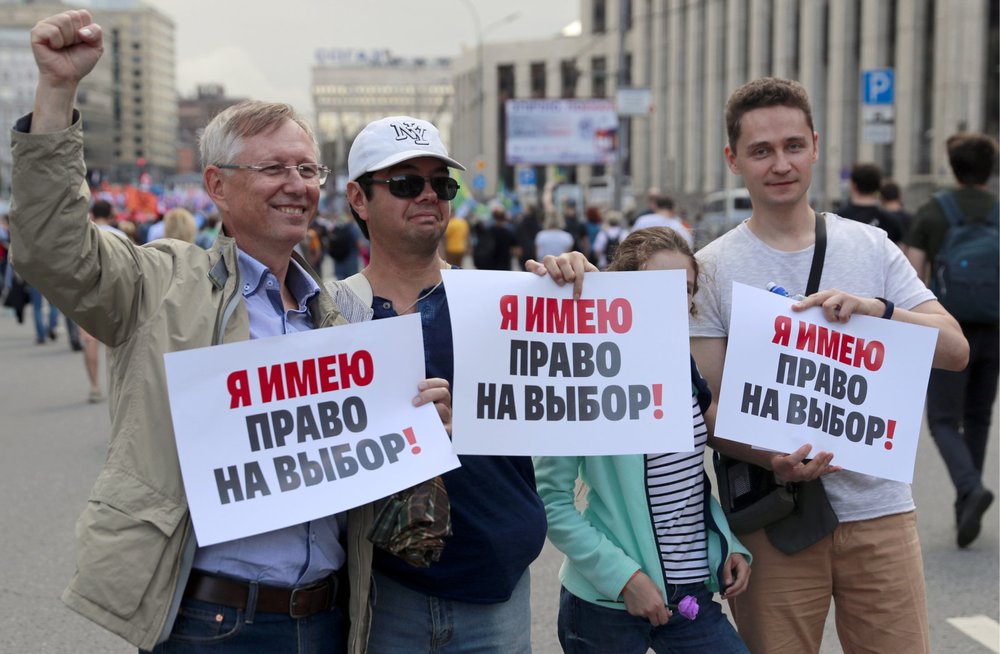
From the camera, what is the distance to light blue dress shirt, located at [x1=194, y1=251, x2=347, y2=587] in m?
2.55

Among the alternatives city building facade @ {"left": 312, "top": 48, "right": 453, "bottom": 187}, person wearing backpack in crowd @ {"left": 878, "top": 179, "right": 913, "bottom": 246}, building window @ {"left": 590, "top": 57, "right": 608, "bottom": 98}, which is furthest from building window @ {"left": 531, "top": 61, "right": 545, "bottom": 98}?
person wearing backpack in crowd @ {"left": 878, "top": 179, "right": 913, "bottom": 246}

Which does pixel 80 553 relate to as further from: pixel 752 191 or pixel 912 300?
pixel 912 300

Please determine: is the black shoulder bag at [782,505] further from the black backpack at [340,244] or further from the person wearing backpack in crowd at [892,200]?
the black backpack at [340,244]

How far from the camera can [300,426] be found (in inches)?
107

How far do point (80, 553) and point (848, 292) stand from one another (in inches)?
77.6

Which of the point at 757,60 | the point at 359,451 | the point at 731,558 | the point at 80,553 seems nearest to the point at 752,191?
the point at 731,558

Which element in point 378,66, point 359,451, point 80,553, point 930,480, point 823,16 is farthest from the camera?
point 378,66

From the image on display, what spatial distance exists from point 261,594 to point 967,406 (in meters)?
5.41

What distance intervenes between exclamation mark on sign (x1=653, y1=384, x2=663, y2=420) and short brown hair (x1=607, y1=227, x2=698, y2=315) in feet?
1.13

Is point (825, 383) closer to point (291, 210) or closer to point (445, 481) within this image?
point (445, 481)

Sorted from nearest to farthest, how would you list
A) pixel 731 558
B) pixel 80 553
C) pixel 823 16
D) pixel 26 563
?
pixel 80 553 → pixel 731 558 → pixel 26 563 → pixel 823 16

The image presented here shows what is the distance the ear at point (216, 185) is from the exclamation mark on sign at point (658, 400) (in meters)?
1.09

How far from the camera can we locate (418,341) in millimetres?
2793

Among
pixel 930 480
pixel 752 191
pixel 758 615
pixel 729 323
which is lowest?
pixel 930 480
